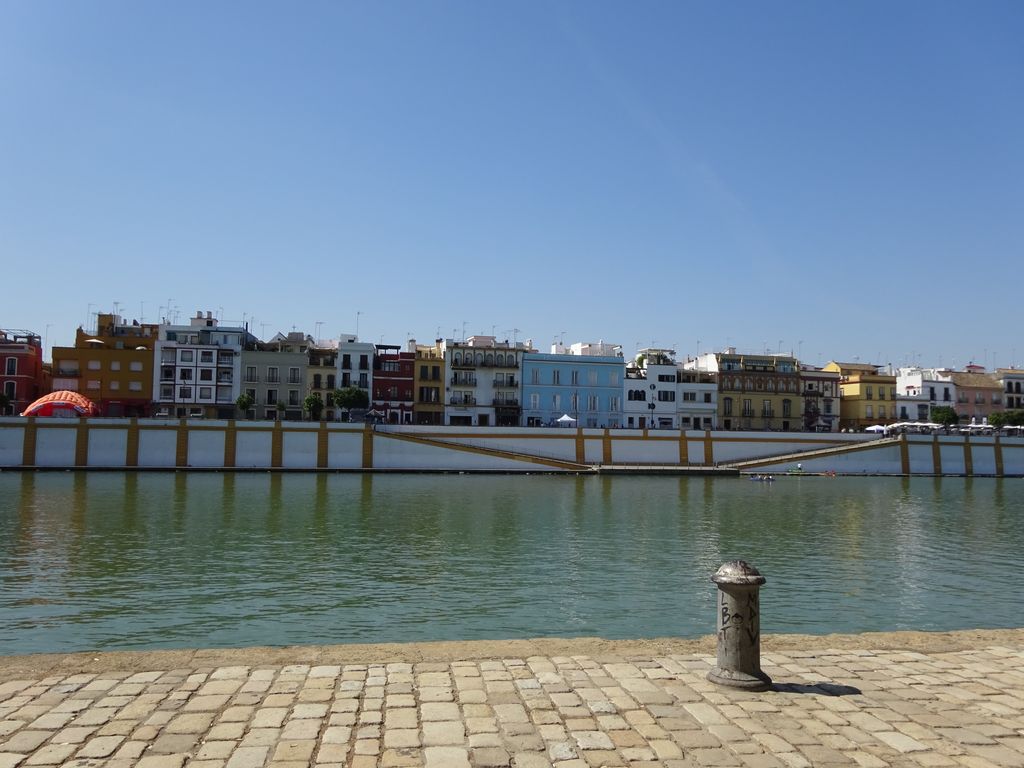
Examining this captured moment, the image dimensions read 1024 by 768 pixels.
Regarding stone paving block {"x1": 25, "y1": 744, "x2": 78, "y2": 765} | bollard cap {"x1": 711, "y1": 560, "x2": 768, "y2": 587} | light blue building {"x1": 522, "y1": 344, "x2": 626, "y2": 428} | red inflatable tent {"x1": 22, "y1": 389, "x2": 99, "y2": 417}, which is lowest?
stone paving block {"x1": 25, "y1": 744, "x2": 78, "y2": 765}

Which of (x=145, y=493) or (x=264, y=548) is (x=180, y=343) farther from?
(x=264, y=548)

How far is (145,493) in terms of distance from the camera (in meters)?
42.1

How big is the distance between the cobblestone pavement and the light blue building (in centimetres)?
7307

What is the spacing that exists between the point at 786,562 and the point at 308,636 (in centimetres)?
1415

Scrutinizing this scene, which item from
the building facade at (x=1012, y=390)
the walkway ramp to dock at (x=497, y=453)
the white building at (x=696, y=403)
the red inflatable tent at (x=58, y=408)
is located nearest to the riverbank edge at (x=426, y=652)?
the walkway ramp to dock at (x=497, y=453)

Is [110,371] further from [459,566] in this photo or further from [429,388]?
[459,566]

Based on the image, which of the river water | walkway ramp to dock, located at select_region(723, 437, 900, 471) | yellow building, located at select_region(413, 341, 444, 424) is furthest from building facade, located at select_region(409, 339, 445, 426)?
the river water

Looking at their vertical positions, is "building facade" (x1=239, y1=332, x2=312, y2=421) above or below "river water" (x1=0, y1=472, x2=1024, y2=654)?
above

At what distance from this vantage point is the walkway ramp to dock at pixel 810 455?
7056 cm

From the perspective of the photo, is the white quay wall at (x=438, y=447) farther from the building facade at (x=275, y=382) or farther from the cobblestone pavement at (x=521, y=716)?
the cobblestone pavement at (x=521, y=716)

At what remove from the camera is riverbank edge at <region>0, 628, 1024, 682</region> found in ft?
28.4

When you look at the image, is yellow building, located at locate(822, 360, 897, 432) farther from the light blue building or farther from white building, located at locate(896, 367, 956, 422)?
the light blue building

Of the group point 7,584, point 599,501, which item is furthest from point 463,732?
point 599,501

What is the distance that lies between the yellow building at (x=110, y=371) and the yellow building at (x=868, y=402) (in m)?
73.0
